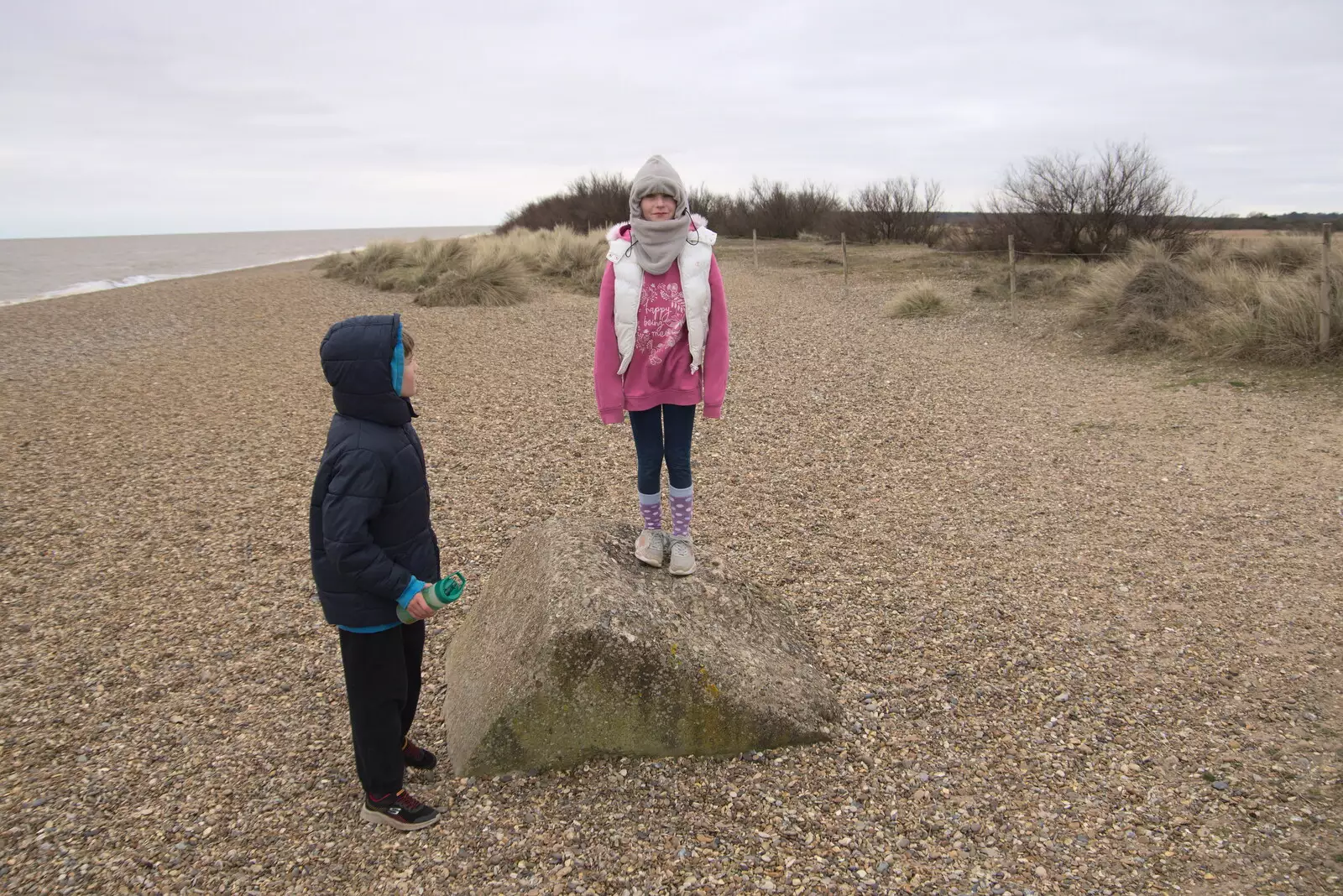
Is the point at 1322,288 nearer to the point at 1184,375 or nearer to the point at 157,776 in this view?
the point at 1184,375

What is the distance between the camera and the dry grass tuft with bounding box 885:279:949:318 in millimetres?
13125

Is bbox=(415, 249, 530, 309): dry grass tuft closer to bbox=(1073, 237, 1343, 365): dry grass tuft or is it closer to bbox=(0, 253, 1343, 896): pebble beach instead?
bbox=(0, 253, 1343, 896): pebble beach

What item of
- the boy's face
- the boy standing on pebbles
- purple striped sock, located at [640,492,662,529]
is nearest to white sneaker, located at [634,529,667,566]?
purple striped sock, located at [640,492,662,529]

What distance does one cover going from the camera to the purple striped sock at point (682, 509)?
3330 millimetres

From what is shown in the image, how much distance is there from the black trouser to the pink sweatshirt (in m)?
1.10

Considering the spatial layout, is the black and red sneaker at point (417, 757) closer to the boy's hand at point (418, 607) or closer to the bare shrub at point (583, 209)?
the boy's hand at point (418, 607)

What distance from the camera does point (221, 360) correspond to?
9781 millimetres

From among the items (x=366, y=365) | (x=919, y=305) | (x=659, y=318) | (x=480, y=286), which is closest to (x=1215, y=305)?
(x=919, y=305)

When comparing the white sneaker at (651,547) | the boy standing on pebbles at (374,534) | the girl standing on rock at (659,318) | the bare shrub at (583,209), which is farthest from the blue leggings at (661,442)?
the bare shrub at (583,209)

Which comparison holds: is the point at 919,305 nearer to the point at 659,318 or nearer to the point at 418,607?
the point at 659,318

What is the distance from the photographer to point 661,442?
333 centimetres

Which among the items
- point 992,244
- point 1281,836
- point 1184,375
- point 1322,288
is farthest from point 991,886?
point 992,244

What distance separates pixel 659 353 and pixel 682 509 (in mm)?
648

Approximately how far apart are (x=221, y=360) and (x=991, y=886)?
388 inches
